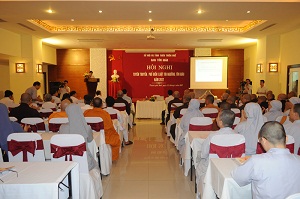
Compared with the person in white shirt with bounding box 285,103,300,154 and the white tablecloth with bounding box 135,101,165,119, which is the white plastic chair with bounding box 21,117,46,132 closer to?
the person in white shirt with bounding box 285,103,300,154

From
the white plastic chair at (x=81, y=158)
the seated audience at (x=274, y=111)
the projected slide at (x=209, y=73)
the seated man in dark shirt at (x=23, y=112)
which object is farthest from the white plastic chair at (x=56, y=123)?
the projected slide at (x=209, y=73)

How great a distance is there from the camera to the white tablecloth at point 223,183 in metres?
2.69

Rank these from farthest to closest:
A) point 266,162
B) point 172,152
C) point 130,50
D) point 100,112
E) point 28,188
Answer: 1. point 130,50
2. point 172,152
3. point 100,112
4. point 28,188
5. point 266,162

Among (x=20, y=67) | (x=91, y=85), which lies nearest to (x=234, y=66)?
(x=91, y=85)

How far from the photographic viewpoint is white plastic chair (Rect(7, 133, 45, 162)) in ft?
12.2

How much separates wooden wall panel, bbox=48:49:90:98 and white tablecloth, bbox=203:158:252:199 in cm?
1508

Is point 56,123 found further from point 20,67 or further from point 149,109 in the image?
point 20,67

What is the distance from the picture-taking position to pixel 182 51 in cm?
1756

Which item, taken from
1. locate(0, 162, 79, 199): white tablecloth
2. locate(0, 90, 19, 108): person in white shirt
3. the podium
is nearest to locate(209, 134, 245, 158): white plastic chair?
locate(0, 162, 79, 199): white tablecloth

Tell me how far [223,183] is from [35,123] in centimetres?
391

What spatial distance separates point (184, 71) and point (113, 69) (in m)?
4.19

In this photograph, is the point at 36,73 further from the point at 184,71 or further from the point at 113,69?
the point at 184,71

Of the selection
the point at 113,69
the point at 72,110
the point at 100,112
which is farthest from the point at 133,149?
the point at 113,69

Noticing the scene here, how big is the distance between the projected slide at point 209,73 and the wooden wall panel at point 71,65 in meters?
6.36
